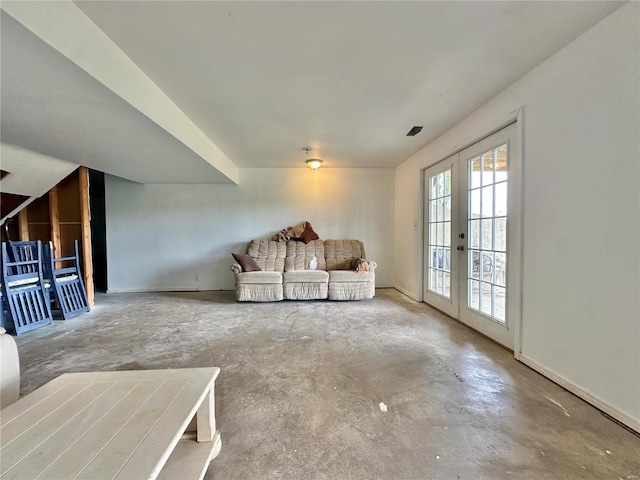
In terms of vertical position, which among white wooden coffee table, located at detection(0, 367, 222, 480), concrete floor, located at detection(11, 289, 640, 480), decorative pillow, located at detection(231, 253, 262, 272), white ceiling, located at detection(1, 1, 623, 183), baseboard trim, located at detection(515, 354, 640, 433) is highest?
white ceiling, located at detection(1, 1, 623, 183)

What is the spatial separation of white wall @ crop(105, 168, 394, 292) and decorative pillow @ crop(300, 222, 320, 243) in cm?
21

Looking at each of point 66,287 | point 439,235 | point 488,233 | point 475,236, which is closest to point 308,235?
point 439,235

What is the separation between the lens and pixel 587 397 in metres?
1.76

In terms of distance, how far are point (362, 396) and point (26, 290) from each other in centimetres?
422

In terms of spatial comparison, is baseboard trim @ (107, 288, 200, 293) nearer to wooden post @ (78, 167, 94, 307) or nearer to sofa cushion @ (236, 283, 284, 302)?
wooden post @ (78, 167, 94, 307)

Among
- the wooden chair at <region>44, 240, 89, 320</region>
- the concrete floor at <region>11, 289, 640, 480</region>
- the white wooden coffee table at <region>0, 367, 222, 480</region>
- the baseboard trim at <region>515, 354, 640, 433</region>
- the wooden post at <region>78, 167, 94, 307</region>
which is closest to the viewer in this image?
the white wooden coffee table at <region>0, 367, 222, 480</region>

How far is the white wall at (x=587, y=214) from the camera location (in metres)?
1.57

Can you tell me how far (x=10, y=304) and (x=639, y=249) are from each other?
5662mm

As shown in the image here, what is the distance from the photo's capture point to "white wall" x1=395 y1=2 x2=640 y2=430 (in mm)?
1565

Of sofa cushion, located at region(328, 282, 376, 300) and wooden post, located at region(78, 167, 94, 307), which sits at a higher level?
wooden post, located at region(78, 167, 94, 307)

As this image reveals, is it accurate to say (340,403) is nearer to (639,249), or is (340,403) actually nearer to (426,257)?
(639,249)

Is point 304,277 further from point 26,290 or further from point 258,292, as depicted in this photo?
point 26,290

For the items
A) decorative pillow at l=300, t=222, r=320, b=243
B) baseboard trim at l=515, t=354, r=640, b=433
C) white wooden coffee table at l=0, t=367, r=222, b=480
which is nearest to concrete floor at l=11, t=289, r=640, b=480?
baseboard trim at l=515, t=354, r=640, b=433

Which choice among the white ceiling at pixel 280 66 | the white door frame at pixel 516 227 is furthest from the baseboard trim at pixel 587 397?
the white ceiling at pixel 280 66
